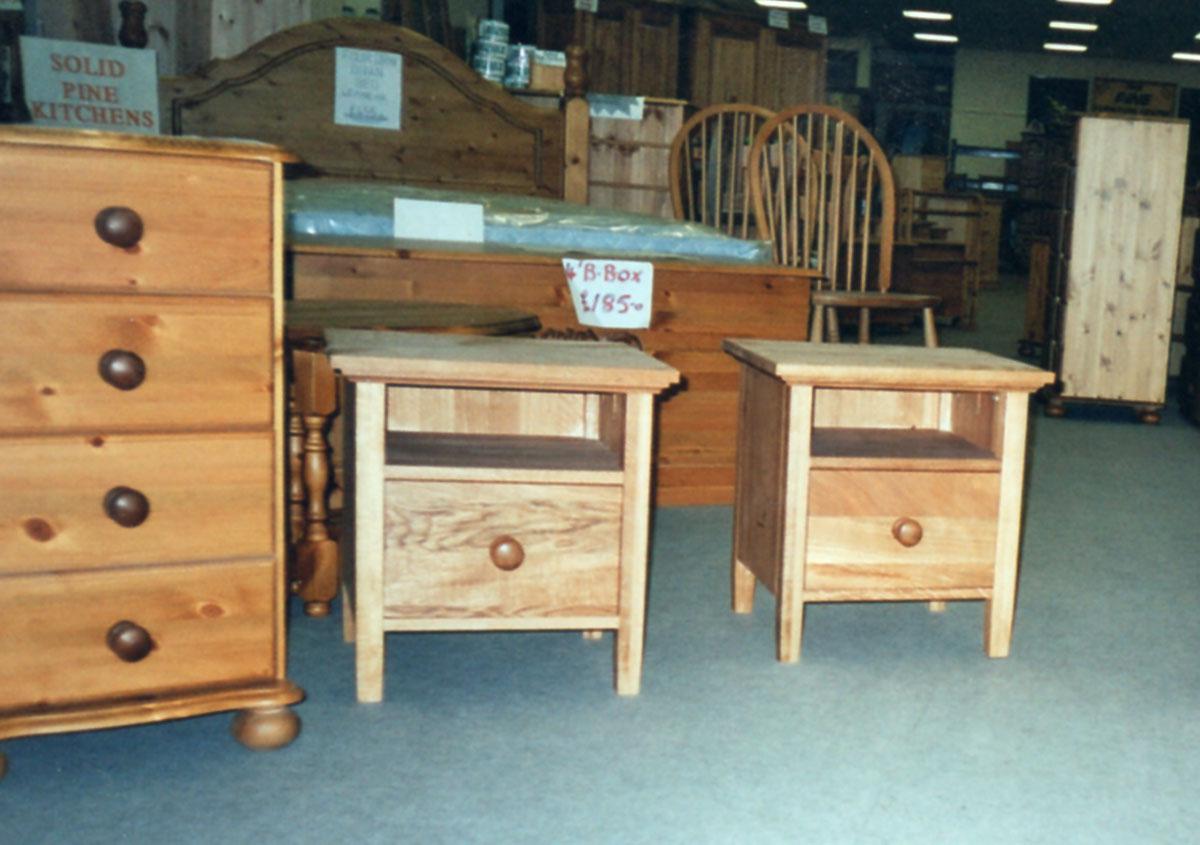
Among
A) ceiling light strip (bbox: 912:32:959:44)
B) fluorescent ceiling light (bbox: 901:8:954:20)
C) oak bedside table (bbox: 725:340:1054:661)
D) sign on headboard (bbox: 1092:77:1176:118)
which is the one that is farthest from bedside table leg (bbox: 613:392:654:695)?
sign on headboard (bbox: 1092:77:1176:118)

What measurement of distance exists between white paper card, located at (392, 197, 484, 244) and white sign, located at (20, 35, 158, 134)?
66 cm

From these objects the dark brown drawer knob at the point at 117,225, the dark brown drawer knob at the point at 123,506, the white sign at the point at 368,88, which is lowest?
the dark brown drawer knob at the point at 123,506

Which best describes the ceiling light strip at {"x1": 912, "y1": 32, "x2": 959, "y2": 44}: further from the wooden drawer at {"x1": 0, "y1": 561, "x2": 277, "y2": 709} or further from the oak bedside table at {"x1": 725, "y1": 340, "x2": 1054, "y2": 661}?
the wooden drawer at {"x1": 0, "y1": 561, "x2": 277, "y2": 709}

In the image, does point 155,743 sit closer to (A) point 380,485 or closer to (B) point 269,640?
(B) point 269,640

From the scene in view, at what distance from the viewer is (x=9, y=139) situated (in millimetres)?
1401

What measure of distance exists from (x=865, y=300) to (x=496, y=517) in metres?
1.88

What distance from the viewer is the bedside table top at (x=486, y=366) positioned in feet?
5.65

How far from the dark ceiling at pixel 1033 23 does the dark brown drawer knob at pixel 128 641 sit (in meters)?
13.0

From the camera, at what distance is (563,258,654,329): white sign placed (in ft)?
10.1

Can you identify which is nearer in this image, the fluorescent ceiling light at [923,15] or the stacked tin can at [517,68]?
the stacked tin can at [517,68]

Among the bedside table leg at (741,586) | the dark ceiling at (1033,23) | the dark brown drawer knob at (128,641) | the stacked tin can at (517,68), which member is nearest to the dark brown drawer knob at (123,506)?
the dark brown drawer knob at (128,641)

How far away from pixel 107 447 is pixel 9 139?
39 cm

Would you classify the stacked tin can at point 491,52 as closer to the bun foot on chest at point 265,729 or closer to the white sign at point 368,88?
the white sign at point 368,88

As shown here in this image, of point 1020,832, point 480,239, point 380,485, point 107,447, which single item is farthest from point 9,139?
point 480,239
